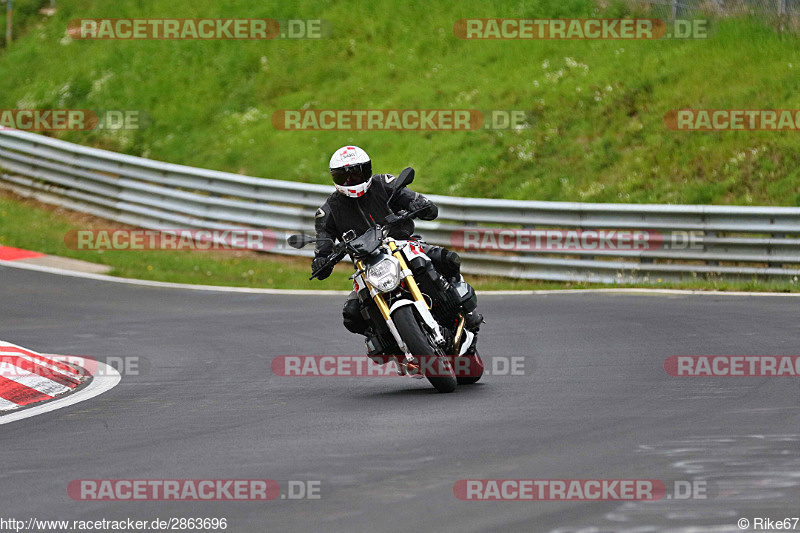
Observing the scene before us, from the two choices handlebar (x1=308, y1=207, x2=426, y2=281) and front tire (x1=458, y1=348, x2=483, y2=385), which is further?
front tire (x1=458, y1=348, x2=483, y2=385)

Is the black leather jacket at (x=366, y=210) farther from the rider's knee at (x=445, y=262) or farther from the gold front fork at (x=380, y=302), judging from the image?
the gold front fork at (x=380, y=302)

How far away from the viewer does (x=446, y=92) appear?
2336 centimetres

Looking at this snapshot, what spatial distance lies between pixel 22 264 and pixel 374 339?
1133 centimetres

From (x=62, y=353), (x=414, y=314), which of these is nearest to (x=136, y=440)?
(x=414, y=314)

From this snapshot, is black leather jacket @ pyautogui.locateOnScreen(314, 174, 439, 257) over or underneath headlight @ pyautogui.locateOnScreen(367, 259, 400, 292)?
over

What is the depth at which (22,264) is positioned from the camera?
18766 mm

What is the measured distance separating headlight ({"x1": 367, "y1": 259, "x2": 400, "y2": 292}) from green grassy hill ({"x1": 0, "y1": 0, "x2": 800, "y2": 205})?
10588 millimetres

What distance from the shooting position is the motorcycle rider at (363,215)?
894cm

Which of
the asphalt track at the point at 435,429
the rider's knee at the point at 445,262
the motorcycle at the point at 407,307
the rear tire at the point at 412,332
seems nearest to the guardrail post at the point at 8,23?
the asphalt track at the point at 435,429

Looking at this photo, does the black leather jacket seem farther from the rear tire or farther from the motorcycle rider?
the rear tire

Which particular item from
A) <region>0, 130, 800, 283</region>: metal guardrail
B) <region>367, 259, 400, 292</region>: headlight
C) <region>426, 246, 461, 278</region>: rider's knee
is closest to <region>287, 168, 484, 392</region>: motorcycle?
<region>367, 259, 400, 292</region>: headlight

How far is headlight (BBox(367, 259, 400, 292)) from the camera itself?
8562 millimetres

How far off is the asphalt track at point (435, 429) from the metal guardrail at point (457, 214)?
283cm

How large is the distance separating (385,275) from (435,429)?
→ 172 centimetres
